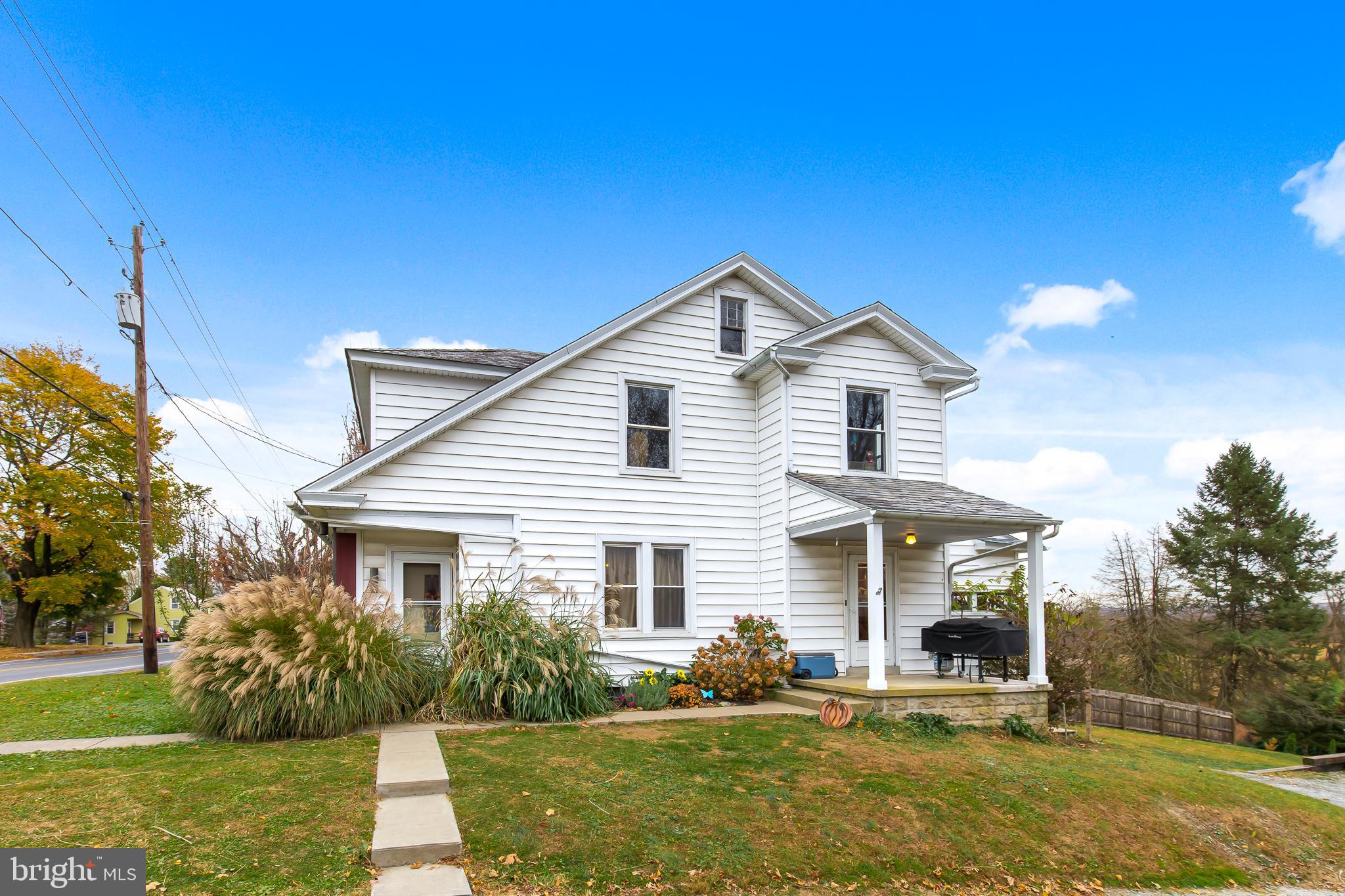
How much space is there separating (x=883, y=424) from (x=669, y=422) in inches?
153

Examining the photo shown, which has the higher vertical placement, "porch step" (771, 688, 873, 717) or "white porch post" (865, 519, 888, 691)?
"white porch post" (865, 519, 888, 691)

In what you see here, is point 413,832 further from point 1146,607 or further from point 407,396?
point 1146,607

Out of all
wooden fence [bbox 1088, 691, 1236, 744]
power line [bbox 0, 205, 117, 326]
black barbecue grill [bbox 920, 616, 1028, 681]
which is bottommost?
wooden fence [bbox 1088, 691, 1236, 744]

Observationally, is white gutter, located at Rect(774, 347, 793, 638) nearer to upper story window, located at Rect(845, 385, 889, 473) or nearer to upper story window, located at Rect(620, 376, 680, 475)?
upper story window, located at Rect(845, 385, 889, 473)

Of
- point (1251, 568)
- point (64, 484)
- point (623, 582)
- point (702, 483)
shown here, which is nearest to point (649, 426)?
point (702, 483)

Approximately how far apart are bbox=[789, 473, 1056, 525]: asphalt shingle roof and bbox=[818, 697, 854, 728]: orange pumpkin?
104 inches

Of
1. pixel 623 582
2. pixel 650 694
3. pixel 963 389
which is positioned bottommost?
pixel 650 694

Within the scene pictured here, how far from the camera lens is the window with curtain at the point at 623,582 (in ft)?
40.1

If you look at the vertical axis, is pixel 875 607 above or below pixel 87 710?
above

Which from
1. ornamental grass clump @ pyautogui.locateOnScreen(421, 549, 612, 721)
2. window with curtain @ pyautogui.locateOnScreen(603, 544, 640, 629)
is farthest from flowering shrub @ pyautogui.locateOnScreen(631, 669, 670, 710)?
window with curtain @ pyautogui.locateOnScreen(603, 544, 640, 629)

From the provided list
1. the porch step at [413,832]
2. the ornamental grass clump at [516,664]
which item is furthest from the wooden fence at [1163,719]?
the porch step at [413,832]

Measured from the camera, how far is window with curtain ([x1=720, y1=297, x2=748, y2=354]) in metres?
13.7

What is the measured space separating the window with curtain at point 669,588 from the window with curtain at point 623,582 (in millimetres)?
312

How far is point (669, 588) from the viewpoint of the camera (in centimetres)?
1265
